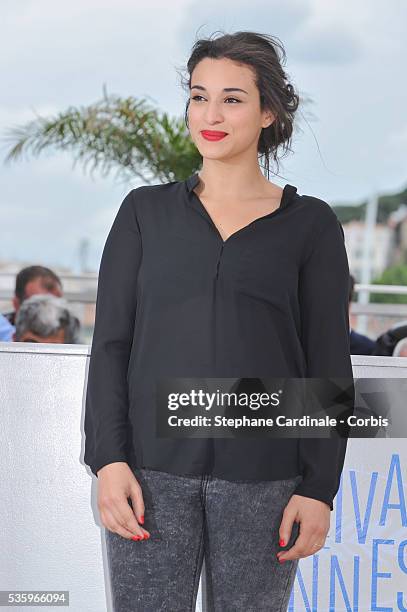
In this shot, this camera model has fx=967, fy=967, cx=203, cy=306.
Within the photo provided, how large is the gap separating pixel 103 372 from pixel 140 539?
22cm

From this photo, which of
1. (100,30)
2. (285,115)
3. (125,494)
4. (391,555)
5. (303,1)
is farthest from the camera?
(303,1)

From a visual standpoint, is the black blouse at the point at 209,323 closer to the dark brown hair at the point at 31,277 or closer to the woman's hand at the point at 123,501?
the woman's hand at the point at 123,501

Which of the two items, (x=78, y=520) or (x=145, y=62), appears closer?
(x=78, y=520)

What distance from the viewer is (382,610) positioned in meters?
1.96

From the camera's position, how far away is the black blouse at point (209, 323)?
126cm

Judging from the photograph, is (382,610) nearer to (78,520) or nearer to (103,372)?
(78,520)

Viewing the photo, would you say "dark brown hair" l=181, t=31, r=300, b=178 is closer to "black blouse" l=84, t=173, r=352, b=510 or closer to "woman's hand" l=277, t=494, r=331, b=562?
"black blouse" l=84, t=173, r=352, b=510

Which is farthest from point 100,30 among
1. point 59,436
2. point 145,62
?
point 59,436

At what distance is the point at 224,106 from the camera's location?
132 cm

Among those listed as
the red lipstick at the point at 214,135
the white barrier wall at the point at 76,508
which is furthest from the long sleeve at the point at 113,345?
the white barrier wall at the point at 76,508

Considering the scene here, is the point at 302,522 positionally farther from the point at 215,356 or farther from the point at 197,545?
the point at 215,356

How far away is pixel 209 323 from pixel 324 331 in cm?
17

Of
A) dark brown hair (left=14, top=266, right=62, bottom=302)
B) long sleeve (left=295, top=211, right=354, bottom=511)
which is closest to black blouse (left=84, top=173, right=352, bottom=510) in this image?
long sleeve (left=295, top=211, right=354, bottom=511)

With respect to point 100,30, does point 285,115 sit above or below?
below
